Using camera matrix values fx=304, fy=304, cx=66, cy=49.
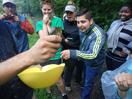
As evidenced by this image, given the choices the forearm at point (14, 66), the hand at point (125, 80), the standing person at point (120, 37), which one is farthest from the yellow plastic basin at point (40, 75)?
the standing person at point (120, 37)

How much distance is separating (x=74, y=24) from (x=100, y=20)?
1.10 meters

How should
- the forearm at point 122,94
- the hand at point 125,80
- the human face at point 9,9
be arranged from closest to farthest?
the hand at point 125,80 < the forearm at point 122,94 < the human face at point 9,9

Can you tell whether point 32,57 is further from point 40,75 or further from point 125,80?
point 125,80

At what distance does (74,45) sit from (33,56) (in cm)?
363

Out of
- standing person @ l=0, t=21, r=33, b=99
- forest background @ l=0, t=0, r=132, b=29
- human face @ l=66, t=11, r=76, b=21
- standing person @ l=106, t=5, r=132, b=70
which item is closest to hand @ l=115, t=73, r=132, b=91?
standing person @ l=0, t=21, r=33, b=99

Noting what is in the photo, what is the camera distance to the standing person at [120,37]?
4.47m

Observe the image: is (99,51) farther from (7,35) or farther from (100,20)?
(7,35)

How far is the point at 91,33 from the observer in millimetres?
4309

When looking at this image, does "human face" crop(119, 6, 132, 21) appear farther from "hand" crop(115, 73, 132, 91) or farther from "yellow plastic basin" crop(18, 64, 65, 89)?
"yellow plastic basin" crop(18, 64, 65, 89)

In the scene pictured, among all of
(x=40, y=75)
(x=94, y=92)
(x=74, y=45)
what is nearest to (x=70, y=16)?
(x=74, y=45)

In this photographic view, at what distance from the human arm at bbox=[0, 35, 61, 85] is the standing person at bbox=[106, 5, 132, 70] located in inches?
123

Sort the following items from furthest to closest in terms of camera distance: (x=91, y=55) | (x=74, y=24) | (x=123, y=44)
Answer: (x=74, y=24) < (x=123, y=44) < (x=91, y=55)

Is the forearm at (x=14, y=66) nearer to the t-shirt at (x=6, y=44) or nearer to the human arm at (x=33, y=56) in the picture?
the human arm at (x=33, y=56)

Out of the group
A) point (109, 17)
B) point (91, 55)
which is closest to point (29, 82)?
point (91, 55)
